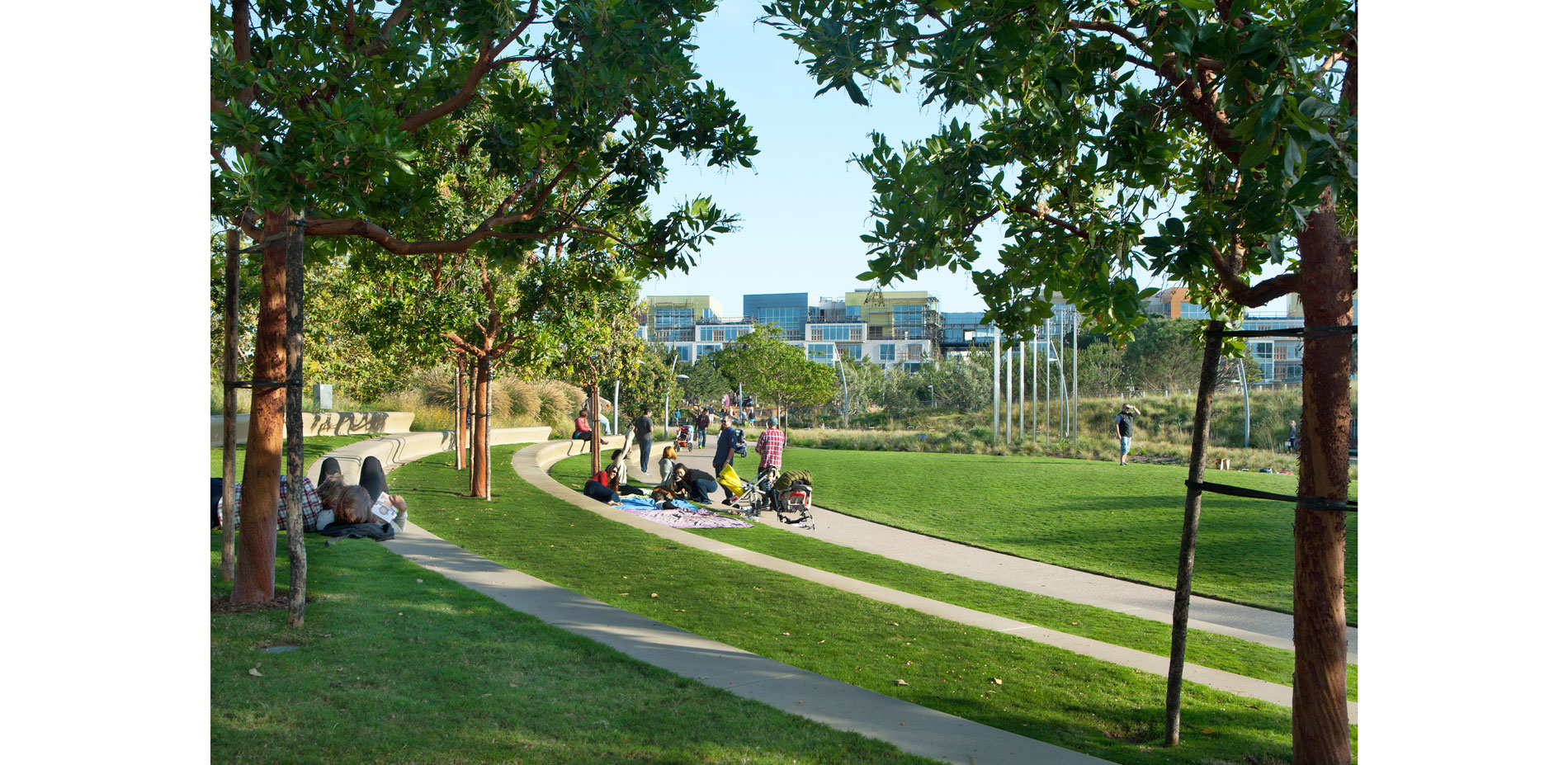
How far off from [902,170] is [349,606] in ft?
15.6

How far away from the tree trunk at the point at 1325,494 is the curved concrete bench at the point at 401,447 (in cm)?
1110

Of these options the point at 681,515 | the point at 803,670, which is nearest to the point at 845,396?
the point at 681,515

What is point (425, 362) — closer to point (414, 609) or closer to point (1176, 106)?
point (414, 609)

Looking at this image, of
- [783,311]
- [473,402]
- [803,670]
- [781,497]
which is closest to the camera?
[803,670]

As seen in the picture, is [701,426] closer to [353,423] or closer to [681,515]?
[353,423]

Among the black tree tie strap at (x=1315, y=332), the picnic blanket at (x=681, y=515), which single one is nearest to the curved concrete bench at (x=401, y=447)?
the picnic blanket at (x=681, y=515)

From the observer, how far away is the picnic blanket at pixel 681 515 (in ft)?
42.3

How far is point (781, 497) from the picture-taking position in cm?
1409

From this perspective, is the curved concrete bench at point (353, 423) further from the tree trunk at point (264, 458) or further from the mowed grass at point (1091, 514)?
the tree trunk at point (264, 458)

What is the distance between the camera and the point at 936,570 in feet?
35.2

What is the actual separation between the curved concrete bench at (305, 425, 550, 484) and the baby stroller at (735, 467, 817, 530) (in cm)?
543

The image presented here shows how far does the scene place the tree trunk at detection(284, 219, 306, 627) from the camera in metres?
5.70

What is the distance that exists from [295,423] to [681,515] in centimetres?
790

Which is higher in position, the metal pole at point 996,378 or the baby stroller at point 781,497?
the metal pole at point 996,378
